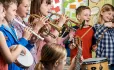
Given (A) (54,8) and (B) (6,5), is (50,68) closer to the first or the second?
(B) (6,5)

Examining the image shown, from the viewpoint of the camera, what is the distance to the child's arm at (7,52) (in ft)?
6.99

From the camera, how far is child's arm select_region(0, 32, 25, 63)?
2.13m

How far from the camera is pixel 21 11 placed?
2.88 m

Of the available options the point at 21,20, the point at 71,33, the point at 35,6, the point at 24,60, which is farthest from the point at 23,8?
the point at 71,33

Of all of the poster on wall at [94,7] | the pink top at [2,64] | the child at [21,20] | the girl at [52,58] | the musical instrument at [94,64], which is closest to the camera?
the girl at [52,58]

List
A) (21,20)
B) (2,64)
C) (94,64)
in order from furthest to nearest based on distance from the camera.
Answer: (94,64)
(21,20)
(2,64)

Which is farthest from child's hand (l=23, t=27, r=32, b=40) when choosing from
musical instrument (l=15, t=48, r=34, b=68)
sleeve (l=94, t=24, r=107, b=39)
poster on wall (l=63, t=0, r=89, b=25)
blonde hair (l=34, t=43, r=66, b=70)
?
poster on wall (l=63, t=0, r=89, b=25)

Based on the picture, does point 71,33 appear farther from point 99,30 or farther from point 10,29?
point 10,29

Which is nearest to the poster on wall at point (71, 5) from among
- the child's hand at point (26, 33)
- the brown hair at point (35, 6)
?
the brown hair at point (35, 6)

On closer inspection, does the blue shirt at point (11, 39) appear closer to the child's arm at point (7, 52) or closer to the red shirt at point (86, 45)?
the child's arm at point (7, 52)

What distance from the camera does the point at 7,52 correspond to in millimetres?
2164

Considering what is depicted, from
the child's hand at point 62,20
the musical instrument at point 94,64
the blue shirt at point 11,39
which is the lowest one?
the musical instrument at point 94,64

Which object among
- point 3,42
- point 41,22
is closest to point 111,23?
point 41,22

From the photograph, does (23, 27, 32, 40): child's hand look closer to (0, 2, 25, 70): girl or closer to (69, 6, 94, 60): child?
(0, 2, 25, 70): girl
